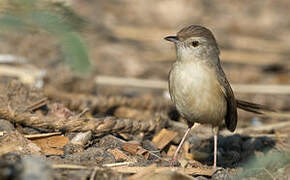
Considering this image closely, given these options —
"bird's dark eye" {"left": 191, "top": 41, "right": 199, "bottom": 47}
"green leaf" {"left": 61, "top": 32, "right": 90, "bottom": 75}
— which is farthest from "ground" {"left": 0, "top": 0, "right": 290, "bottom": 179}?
"bird's dark eye" {"left": 191, "top": 41, "right": 199, "bottom": 47}

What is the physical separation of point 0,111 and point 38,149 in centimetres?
55

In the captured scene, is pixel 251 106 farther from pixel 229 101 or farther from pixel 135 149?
pixel 135 149

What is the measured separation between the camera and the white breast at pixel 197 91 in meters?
4.45

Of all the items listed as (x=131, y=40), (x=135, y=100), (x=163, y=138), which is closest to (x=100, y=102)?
(x=135, y=100)

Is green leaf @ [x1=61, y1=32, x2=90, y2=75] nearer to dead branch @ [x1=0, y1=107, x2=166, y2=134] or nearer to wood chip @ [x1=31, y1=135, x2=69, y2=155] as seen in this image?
dead branch @ [x1=0, y1=107, x2=166, y2=134]

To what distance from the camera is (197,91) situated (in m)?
4.43

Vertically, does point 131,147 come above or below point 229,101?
below

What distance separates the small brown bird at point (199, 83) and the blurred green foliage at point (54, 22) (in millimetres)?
799

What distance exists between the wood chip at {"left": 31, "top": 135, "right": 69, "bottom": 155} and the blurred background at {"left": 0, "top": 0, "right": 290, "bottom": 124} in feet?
2.16

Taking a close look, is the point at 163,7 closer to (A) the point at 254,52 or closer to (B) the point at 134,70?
(A) the point at 254,52

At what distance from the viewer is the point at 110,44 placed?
8859 millimetres

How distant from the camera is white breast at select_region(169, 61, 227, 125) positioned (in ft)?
14.6

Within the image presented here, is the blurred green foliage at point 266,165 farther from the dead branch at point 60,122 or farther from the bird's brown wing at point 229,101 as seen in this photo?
the dead branch at point 60,122

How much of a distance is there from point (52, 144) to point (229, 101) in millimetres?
1671
